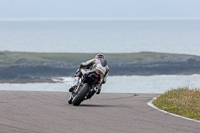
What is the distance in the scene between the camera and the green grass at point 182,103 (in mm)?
12975

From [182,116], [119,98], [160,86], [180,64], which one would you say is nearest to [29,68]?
[160,86]

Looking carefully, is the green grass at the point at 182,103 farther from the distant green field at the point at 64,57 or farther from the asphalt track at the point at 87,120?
the distant green field at the point at 64,57

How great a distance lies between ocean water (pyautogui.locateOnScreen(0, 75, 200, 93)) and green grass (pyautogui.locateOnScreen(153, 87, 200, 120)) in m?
57.8

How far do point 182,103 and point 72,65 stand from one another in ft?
301

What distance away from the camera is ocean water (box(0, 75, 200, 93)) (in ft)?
258

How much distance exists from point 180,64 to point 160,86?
74.5ft

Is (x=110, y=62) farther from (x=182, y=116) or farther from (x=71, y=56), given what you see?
(x=182, y=116)

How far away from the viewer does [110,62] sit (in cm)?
10862

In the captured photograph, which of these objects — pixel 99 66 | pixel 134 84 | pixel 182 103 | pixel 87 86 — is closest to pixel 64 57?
pixel 134 84

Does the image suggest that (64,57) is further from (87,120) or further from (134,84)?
(87,120)

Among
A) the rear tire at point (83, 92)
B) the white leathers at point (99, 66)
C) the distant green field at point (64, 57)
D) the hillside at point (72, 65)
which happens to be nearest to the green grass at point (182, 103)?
the white leathers at point (99, 66)

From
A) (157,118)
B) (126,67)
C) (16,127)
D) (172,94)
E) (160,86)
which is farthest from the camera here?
(126,67)

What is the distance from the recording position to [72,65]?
105625 millimetres

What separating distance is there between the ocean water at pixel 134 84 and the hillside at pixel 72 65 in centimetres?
423
